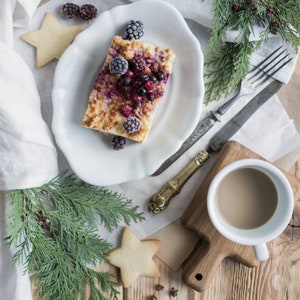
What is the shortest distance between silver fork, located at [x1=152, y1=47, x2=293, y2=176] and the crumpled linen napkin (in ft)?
1.26

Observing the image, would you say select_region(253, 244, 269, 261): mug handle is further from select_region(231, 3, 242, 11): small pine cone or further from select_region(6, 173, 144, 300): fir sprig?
select_region(231, 3, 242, 11): small pine cone

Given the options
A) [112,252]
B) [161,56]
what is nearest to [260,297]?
[112,252]

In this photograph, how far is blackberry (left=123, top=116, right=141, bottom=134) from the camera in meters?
1.58

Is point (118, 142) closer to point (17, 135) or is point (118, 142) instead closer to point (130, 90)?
point (130, 90)

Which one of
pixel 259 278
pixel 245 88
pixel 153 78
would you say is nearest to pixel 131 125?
pixel 153 78

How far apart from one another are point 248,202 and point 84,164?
0.54 m

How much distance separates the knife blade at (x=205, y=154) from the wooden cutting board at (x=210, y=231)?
1.7 inches

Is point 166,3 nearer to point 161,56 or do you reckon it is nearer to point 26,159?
point 161,56

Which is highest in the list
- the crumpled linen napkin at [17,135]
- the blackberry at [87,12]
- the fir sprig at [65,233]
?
the blackberry at [87,12]

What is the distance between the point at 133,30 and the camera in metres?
1.63

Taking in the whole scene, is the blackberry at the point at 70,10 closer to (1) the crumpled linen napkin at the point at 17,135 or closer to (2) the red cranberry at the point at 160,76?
(1) the crumpled linen napkin at the point at 17,135

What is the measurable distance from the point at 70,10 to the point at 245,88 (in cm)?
63

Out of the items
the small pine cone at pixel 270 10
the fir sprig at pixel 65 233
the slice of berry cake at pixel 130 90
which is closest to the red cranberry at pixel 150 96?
the slice of berry cake at pixel 130 90

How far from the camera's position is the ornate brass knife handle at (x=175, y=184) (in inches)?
67.7
